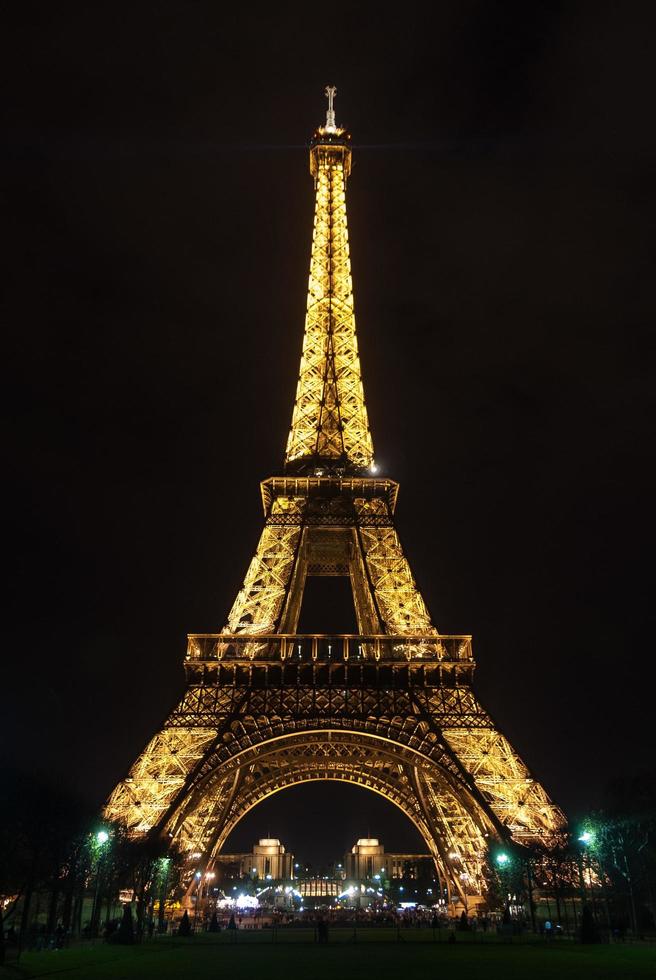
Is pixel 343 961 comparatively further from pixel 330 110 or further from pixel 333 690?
pixel 330 110

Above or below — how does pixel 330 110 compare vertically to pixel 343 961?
above

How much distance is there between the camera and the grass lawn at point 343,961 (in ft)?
59.9

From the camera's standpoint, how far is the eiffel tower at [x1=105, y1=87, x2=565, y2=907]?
4031cm

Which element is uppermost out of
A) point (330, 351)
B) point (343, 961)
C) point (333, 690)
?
point (330, 351)

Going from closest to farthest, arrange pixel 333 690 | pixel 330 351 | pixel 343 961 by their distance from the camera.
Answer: pixel 343 961 < pixel 333 690 < pixel 330 351

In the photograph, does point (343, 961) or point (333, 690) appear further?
point (333, 690)

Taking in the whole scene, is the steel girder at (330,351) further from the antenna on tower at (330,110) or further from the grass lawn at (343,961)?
the grass lawn at (343,961)

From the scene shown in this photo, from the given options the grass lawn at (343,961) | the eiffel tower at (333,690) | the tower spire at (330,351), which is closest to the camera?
the grass lawn at (343,961)

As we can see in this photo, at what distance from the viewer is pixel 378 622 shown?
160ft

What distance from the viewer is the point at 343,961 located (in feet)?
74.9

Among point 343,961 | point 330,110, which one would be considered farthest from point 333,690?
point 330,110

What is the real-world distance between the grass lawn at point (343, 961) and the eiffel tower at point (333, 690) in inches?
358

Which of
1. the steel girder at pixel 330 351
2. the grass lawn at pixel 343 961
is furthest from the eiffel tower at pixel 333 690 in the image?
the grass lawn at pixel 343 961

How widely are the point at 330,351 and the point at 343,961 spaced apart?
1836 inches
